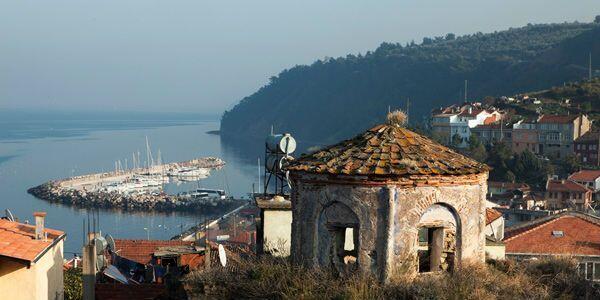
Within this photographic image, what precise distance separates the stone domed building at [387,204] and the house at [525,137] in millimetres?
92775

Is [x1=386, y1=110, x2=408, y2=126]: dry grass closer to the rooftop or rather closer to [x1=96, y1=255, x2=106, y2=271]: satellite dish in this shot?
[x1=96, y1=255, x2=106, y2=271]: satellite dish

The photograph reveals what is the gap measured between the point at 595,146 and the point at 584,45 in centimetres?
9388

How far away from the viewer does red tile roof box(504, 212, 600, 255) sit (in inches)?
1109

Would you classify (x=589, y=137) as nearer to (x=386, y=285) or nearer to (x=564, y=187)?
(x=564, y=187)

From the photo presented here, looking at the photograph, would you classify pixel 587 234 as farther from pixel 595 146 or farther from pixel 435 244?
pixel 595 146

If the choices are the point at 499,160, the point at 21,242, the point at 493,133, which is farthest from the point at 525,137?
the point at 21,242

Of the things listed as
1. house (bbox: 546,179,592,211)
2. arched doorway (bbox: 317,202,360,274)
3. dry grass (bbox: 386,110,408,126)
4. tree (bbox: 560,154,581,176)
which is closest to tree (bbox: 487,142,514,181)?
tree (bbox: 560,154,581,176)

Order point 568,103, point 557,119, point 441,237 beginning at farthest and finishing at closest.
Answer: point 568,103 → point 557,119 → point 441,237

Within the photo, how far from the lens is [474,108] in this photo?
117500mm

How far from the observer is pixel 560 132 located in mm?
98312

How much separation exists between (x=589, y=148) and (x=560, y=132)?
5.02 metres

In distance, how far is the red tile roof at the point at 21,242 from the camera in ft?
46.7

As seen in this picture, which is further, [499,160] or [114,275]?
[499,160]

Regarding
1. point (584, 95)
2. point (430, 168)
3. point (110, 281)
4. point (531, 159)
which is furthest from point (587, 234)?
point (584, 95)
